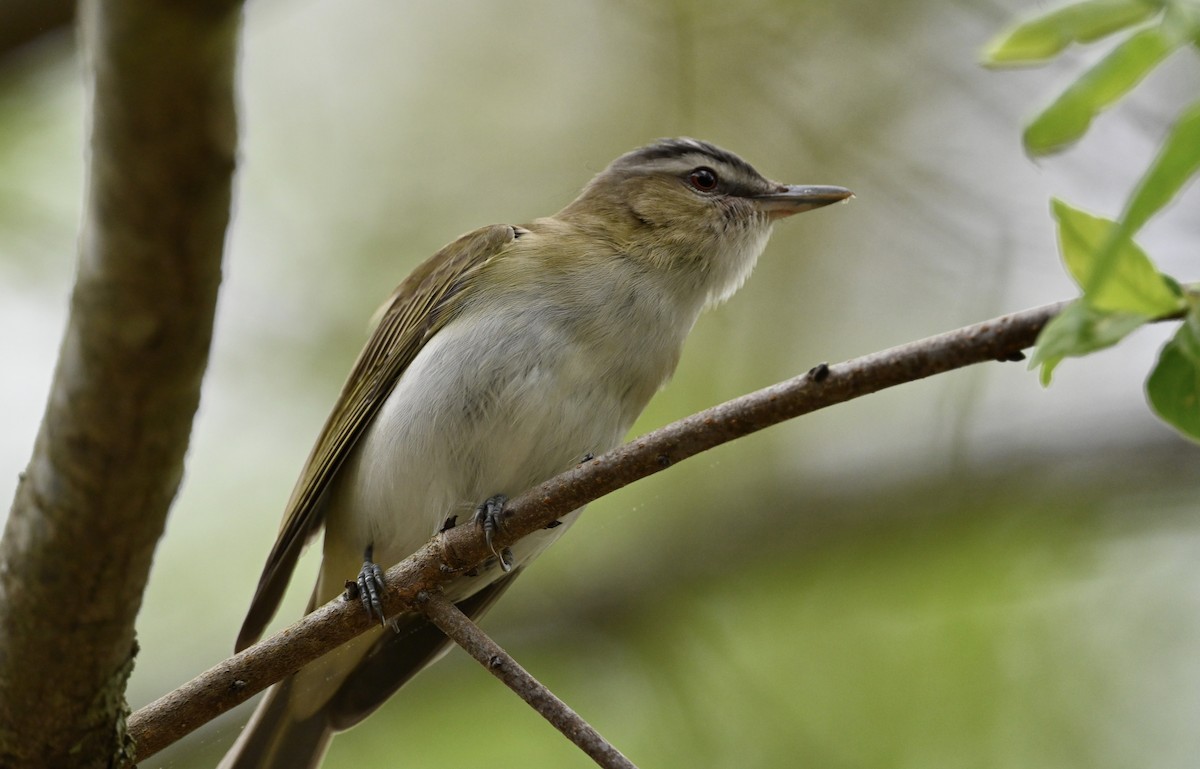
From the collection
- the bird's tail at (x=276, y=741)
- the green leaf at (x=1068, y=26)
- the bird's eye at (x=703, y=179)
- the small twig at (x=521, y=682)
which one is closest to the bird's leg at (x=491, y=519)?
the small twig at (x=521, y=682)

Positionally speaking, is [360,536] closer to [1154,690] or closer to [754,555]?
[754,555]

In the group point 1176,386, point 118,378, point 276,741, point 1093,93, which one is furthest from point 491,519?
point 1093,93

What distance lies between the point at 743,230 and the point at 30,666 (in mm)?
3285

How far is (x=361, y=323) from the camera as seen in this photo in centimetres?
720

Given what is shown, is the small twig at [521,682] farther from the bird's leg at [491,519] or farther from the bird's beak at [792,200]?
the bird's beak at [792,200]

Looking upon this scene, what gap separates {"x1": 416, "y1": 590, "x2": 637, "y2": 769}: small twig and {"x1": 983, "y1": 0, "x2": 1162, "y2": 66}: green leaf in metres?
1.63

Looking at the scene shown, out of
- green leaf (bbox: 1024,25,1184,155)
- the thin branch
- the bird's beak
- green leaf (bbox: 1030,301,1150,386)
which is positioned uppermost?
the bird's beak

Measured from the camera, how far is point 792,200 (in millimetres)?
4922

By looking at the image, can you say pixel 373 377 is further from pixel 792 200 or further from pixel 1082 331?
pixel 1082 331

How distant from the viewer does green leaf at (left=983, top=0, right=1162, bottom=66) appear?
1.14 m

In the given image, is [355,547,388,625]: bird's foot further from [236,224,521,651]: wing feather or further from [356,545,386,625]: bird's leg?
[236,224,521,651]: wing feather

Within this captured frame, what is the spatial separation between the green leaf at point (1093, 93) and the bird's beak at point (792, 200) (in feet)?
12.3

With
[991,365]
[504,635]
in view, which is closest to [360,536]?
[504,635]

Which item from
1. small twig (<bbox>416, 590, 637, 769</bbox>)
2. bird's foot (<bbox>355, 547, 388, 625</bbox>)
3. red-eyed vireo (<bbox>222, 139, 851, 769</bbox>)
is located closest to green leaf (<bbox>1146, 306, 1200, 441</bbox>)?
small twig (<bbox>416, 590, 637, 769</bbox>)
